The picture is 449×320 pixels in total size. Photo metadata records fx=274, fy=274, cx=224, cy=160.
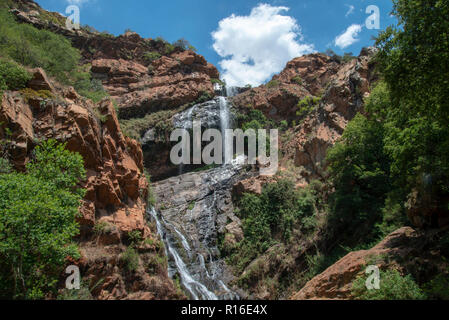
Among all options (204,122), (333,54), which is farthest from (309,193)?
(333,54)

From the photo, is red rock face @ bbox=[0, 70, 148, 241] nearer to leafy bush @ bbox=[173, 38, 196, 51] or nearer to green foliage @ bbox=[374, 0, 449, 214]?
green foliage @ bbox=[374, 0, 449, 214]

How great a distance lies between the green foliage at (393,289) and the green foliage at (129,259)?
8615 millimetres

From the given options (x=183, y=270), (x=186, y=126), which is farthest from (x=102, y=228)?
(x=186, y=126)

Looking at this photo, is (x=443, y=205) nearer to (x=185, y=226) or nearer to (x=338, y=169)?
(x=338, y=169)

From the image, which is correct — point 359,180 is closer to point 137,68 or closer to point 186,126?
point 186,126

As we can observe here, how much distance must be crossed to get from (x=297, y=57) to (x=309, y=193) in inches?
1285

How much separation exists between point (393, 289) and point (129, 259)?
9.73 metres

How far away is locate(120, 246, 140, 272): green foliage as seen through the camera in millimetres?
11648

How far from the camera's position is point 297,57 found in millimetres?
44750

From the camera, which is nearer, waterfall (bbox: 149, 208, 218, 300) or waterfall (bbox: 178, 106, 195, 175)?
waterfall (bbox: 149, 208, 218, 300)

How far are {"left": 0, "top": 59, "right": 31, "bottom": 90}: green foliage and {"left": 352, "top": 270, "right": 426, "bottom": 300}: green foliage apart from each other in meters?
15.3

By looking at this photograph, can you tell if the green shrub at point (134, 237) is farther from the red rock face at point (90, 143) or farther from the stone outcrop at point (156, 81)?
the stone outcrop at point (156, 81)

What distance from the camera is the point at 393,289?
25.0 feet

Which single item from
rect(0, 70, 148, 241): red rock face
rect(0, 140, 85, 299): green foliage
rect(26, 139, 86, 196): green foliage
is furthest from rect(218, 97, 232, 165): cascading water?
rect(0, 140, 85, 299): green foliage
